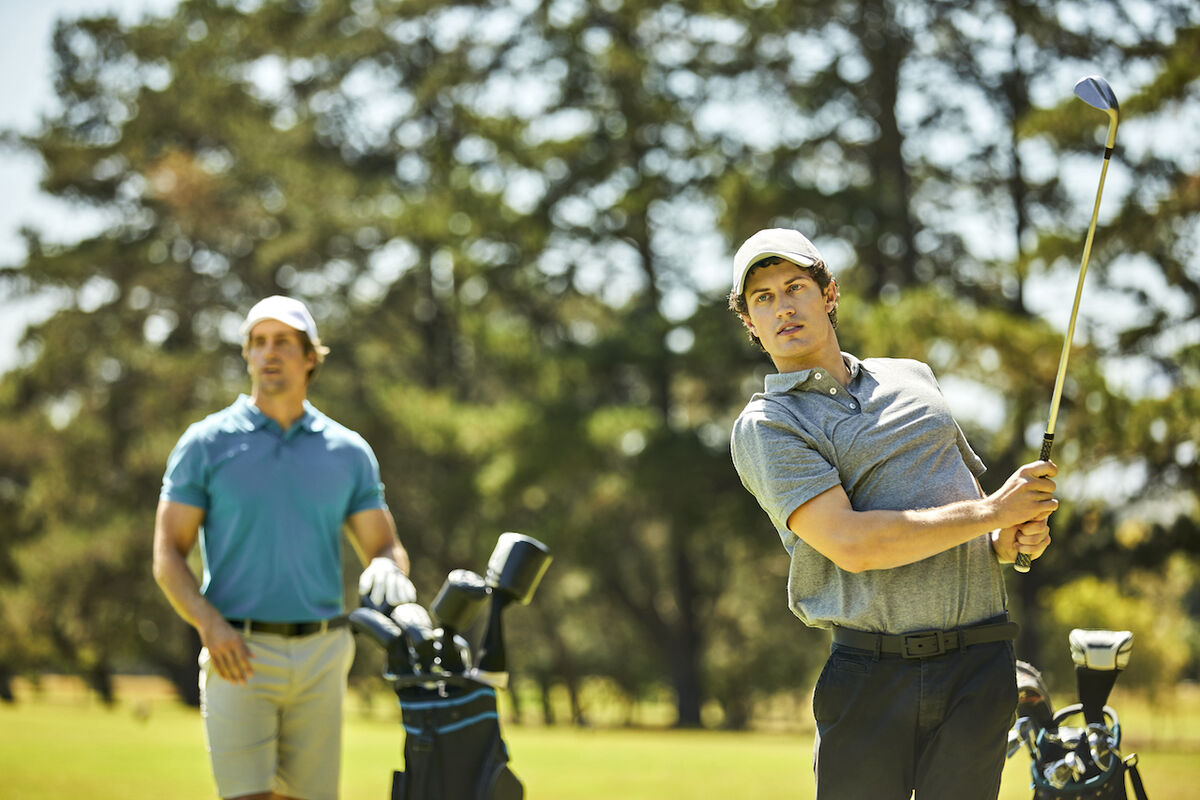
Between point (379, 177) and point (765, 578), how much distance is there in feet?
44.3

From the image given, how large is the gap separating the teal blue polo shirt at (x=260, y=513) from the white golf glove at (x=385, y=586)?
1.36 ft

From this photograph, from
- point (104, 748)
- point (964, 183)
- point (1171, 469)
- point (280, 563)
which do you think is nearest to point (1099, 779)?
point (280, 563)

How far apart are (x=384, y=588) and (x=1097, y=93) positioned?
232 cm

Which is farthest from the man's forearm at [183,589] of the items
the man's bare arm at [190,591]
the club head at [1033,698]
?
the club head at [1033,698]

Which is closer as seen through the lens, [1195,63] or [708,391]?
[1195,63]

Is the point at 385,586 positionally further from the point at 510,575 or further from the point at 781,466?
the point at 781,466

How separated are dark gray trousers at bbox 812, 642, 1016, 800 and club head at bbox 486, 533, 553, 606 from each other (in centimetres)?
119

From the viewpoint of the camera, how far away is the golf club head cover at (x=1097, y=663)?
3.37m

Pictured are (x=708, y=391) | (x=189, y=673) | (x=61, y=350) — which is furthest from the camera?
(x=189, y=673)

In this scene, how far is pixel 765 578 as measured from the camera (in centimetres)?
3152

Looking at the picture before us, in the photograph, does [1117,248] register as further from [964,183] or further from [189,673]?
[189,673]

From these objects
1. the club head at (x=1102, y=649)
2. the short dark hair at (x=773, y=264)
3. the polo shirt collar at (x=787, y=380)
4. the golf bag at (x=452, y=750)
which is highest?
the short dark hair at (x=773, y=264)

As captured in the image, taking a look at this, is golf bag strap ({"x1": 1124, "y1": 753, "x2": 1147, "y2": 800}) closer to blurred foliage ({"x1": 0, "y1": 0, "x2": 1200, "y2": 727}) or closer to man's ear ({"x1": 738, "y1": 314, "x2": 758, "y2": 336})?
man's ear ({"x1": 738, "y1": 314, "x2": 758, "y2": 336})

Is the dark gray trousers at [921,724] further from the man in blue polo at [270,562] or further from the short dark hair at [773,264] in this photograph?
the man in blue polo at [270,562]
